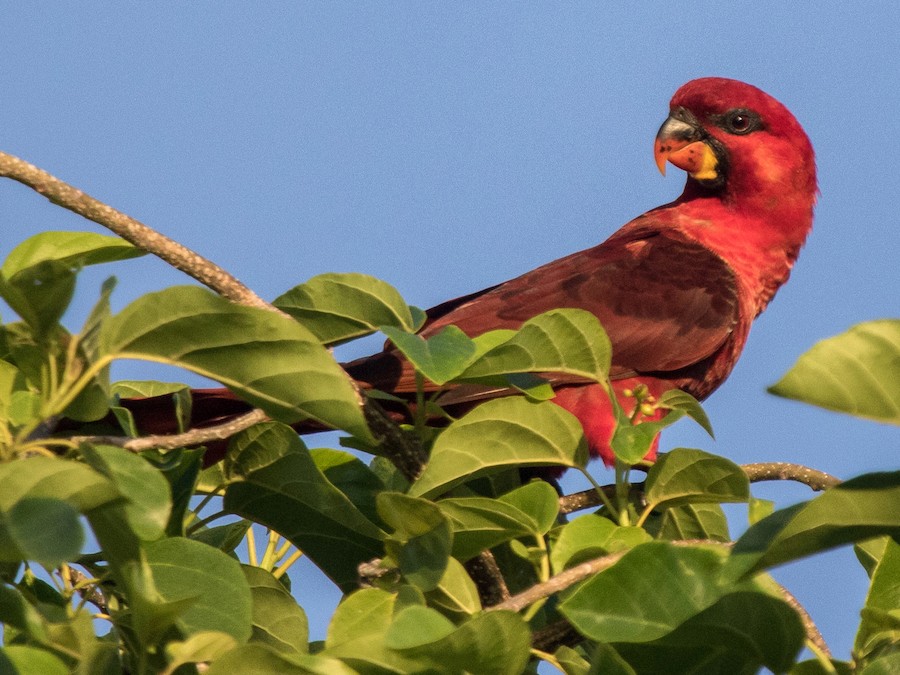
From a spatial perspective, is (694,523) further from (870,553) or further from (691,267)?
(691,267)

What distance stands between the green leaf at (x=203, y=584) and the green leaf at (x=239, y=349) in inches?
7.7

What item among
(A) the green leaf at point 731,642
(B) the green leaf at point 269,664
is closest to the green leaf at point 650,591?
(A) the green leaf at point 731,642

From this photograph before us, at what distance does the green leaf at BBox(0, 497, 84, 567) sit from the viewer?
95cm

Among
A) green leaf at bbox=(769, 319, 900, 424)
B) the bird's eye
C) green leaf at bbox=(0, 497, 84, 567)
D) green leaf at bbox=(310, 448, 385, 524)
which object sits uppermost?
the bird's eye

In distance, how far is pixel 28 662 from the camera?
105cm

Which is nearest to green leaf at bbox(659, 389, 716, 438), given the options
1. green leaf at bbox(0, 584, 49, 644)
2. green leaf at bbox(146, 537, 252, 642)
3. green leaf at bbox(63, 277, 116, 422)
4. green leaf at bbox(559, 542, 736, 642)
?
green leaf at bbox(559, 542, 736, 642)

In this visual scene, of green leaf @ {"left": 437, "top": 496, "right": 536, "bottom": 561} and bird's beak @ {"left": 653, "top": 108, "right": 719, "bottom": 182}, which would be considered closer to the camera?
green leaf @ {"left": 437, "top": 496, "right": 536, "bottom": 561}

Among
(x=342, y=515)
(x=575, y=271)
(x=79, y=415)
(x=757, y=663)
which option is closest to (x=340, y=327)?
(x=342, y=515)

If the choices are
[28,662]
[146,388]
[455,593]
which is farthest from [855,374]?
[146,388]

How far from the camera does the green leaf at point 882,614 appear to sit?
1.34 metres

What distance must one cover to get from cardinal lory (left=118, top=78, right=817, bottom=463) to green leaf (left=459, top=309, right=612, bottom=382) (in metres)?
1.22

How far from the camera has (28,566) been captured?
150 centimetres

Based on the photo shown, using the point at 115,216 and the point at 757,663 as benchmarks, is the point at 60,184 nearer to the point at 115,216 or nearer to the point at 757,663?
the point at 115,216

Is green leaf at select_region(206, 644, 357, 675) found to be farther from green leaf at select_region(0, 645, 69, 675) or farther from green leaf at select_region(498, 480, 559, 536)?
green leaf at select_region(498, 480, 559, 536)
